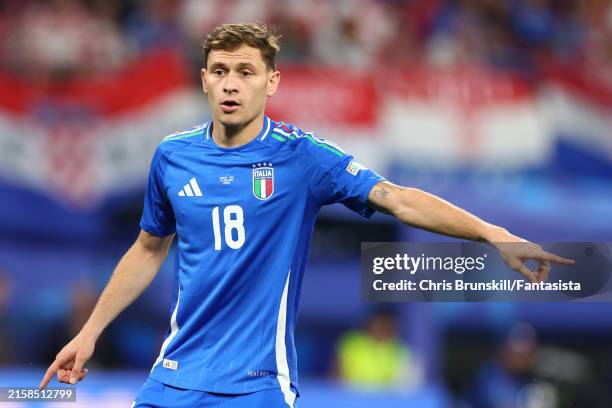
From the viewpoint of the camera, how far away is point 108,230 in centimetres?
1201

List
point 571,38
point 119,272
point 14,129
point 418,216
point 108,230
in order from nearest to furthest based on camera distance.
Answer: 1. point 418,216
2. point 119,272
3. point 14,129
4. point 108,230
5. point 571,38

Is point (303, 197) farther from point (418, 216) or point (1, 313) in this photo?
point (1, 313)

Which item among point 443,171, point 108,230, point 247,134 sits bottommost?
point 247,134

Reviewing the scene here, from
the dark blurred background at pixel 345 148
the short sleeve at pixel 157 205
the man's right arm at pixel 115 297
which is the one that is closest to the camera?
the man's right arm at pixel 115 297

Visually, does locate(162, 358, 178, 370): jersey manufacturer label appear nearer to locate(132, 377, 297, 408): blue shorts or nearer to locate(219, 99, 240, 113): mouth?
locate(132, 377, 297, 408): blue shorts

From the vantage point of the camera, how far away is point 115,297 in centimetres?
423

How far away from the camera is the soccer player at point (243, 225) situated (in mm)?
3855

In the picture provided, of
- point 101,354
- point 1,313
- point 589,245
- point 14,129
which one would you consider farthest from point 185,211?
point 14,129

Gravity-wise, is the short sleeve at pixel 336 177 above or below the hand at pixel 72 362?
above

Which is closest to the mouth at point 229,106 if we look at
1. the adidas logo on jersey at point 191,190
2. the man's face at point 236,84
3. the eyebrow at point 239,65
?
the man's face at point 236,84

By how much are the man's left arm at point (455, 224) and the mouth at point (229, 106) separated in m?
0.57

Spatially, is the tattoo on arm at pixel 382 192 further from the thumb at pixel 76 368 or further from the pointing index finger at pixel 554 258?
the thumb at pixel 76 368

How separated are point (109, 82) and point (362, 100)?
268cm

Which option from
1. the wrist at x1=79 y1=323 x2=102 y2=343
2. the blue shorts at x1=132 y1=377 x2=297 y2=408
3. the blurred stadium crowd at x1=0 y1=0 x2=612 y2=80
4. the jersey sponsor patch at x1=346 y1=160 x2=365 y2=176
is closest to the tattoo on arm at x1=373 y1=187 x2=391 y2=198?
the jersey sponsor patch at x1=346 y1=160 x2=365 y2=176
